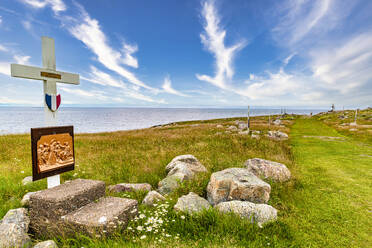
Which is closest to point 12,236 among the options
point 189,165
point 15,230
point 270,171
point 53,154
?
point 15,230

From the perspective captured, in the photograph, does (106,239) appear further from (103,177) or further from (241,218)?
(103,177)

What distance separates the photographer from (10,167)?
→ 738 cm

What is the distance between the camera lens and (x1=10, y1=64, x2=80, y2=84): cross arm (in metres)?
4.55

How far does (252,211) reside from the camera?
12.1 ft

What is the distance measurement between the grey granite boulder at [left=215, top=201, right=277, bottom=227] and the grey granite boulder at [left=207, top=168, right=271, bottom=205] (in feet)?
1.90

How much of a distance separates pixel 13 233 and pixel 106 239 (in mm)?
1740

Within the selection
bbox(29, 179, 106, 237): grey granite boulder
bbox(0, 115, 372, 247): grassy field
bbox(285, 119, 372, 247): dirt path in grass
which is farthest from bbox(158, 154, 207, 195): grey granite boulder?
bbox(285, 119, 372, 247): dirt path in grass

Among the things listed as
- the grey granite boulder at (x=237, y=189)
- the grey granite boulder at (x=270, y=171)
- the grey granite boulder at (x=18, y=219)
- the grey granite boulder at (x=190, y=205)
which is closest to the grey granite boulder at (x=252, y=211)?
the grey granite boulder at (x=190, y=205)

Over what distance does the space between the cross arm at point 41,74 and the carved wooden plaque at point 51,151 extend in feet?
5.33

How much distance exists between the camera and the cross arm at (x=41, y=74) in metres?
4.55

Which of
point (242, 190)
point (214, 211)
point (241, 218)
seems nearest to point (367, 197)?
point (242, 190)

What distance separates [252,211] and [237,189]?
76cm

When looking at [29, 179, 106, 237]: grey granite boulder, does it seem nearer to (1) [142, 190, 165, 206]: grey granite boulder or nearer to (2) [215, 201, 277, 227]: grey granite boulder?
(1) [142, 190, 165, 206]: grey granite boulder

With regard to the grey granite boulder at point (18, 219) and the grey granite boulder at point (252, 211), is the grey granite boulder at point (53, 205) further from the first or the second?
the grey granite boulder at point (252, 211)
